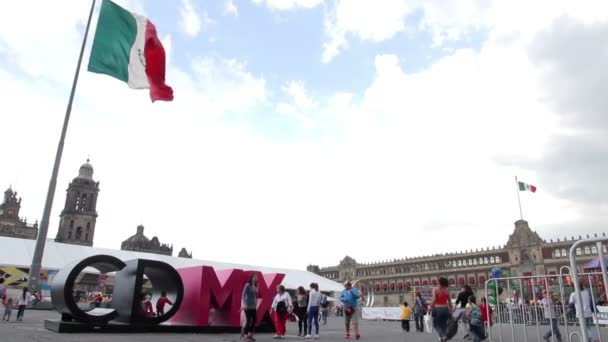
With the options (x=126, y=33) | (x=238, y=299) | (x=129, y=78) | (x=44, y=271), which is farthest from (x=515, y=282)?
(x=44, y=271)

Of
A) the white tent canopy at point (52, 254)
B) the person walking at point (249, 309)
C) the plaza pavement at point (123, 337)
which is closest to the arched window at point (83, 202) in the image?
the white tent canopy at point (52, 254)

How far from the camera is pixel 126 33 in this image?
1288cm

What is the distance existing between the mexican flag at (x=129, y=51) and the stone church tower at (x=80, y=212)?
72806 mm

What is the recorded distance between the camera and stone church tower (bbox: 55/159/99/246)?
75.4 metres

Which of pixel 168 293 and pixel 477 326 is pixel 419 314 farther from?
pixel 168 293

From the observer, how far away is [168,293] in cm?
1167

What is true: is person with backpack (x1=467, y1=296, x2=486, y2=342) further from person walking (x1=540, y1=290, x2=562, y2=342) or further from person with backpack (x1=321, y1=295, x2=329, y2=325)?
person with backpack (x1=321, y1=295, x2=329, y2=325)

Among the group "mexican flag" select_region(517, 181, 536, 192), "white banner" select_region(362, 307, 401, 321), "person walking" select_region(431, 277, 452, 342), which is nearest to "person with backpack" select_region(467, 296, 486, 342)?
"person walking" select_region(431, 277, 452, 342)

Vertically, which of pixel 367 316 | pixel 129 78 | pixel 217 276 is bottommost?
pixel 367 316

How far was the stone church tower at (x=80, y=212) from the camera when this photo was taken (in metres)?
75.4

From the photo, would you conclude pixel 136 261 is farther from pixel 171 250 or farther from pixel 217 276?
pixel 171 250

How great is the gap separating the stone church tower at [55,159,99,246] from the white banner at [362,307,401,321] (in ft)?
200

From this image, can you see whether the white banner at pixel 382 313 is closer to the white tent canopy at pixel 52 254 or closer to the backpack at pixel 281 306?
the white tent canopy at pixel 52 254

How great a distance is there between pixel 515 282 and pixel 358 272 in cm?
9234
